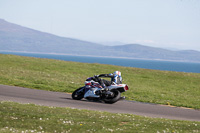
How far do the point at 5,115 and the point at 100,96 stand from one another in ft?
26.3

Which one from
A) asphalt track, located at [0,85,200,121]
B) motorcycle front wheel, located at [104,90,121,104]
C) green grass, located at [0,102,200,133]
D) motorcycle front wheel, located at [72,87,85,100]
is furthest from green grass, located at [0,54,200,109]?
green grass, located at [0,102,200,133]

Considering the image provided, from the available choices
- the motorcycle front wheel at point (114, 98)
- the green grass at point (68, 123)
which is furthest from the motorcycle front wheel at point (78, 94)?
the green grass at point (68, 123)

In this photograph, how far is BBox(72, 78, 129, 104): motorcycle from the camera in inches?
741

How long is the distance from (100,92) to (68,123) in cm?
792

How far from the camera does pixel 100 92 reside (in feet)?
63.1

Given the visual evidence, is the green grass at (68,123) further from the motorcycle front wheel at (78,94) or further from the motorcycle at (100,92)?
the motorcycle front wheel at (78,94)

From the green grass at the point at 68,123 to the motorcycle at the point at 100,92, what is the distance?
5.08 metres

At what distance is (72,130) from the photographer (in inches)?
412

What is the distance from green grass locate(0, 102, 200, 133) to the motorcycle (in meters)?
5.08

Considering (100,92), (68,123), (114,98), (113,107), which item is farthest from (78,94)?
(68,123)

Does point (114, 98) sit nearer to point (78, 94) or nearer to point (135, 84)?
point (78, 94)

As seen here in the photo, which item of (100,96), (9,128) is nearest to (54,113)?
(9,128)

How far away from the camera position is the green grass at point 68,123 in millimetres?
10578

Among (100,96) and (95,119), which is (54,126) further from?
(100,96)
